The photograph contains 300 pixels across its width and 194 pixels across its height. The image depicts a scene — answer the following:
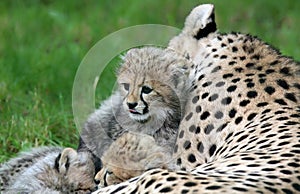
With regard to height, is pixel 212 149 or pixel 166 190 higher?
pixel 212 149

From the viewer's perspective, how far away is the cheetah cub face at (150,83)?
573 centimetres

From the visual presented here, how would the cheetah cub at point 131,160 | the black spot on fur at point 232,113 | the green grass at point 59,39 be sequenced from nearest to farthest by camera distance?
1. the cheetah cub at point 131,160
2. the black spot on fur at point 232,113
3. the green grass at point 59,39

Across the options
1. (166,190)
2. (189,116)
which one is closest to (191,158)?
(189,116)

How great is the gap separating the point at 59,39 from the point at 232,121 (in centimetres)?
428

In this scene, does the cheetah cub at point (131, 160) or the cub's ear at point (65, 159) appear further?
the cub's ear at point (65, 159)

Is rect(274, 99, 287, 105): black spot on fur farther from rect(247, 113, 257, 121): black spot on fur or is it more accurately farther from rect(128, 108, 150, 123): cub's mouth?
rect(128, 108, 150, 123): cub's mouth

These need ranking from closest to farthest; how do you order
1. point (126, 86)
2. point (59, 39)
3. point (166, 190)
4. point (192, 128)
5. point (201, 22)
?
point (166, 190)
point (192, 128)
point (126, 86)
point (201, 22)
point (59, 39)

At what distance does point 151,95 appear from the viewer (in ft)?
18.9

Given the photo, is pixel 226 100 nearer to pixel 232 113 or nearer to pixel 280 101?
pixel 232 113

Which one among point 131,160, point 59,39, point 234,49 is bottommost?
point 131,160

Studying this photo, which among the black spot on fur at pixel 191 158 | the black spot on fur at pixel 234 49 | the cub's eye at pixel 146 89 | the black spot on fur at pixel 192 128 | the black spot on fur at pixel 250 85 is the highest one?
the black spot on fur at pixel 234 49

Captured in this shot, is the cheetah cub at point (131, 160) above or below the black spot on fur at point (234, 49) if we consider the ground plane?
below

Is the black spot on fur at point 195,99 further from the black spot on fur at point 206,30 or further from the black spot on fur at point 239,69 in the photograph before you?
the black spot on fur at point 206,30

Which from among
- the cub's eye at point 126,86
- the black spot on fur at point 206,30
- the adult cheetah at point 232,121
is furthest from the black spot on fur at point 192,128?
the black spot on fur at point 206,30
